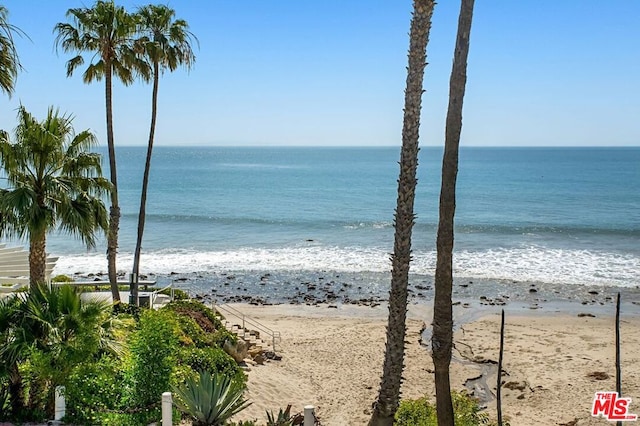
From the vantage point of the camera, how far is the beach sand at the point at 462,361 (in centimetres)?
1645

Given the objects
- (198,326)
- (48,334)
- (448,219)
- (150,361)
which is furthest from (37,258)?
(448,219)

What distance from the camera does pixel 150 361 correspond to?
9922 mm

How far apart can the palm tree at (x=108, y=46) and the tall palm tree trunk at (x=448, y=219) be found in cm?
1119

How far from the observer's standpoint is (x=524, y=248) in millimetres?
45000

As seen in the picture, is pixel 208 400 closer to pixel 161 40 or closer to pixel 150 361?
pixel 150 361

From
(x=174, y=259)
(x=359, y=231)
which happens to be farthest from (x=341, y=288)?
(x=359, y=231)

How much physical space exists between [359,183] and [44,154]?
321 ft

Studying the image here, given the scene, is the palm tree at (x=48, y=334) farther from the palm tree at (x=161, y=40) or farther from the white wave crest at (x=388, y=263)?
the white wave crest at (x=388, y=263)

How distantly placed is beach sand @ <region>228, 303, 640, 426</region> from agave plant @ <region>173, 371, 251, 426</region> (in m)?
4.47

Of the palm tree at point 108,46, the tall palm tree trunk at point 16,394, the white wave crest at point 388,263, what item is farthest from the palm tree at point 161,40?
the white wave crest at point 388,263

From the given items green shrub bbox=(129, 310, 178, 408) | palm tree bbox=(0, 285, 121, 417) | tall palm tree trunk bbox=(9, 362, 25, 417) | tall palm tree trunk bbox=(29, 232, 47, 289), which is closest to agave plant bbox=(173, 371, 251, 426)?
green shrub bbox=(129, 310, 178, 408)

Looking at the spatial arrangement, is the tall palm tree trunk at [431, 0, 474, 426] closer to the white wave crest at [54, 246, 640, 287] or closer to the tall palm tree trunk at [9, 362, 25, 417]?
the tall palm tree trunk at [9, 362, 25, 417]

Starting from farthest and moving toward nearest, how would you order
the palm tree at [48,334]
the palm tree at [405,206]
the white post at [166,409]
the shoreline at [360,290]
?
the shoreline at [360,290] < the palm tree at [405,206] < the palm tree at [48,334] < the white post at [166,409]

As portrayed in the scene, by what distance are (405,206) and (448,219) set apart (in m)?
0.73
